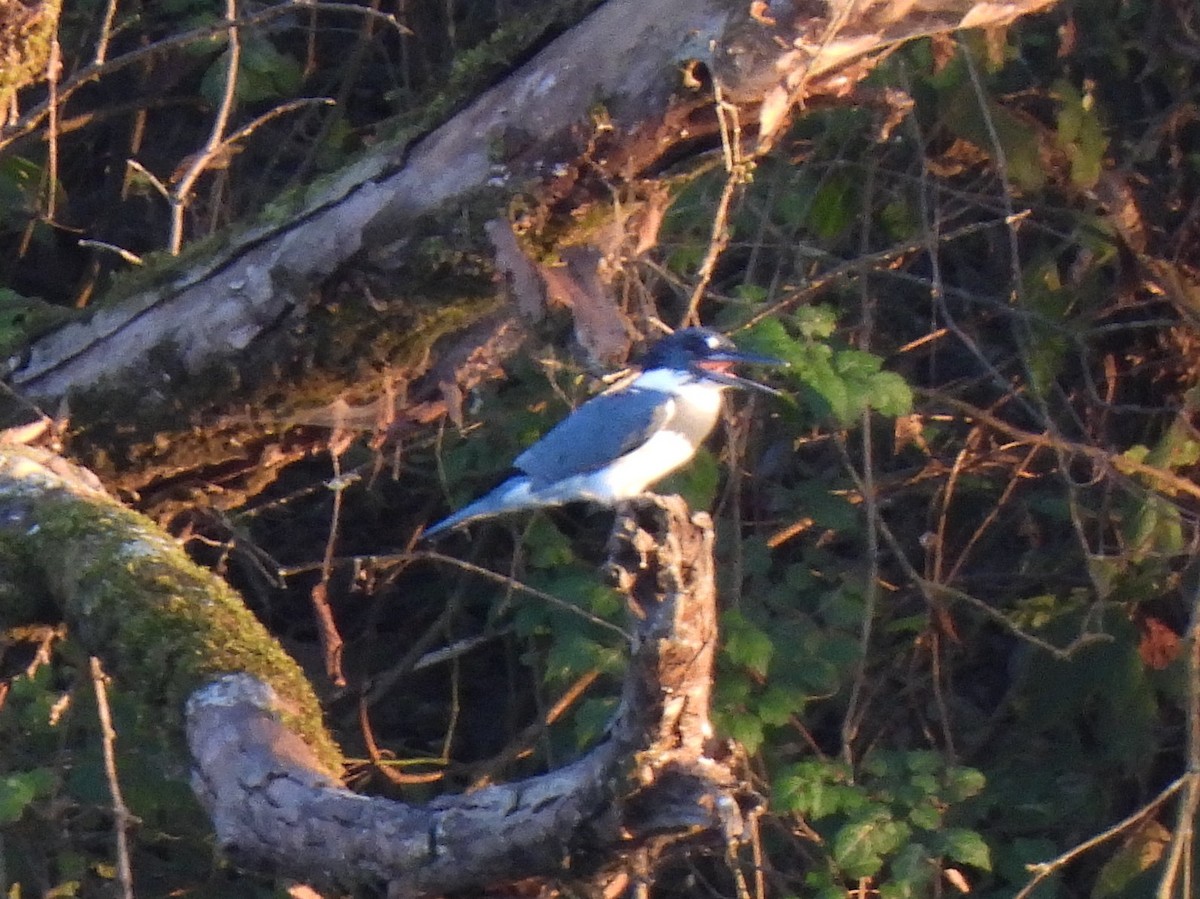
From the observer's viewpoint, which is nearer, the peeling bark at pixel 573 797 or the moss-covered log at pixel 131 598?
the peeling bark at pixel 573 797

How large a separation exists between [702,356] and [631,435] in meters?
0.20

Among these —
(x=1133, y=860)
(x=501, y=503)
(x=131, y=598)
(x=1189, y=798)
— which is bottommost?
(x=1133, y=860)

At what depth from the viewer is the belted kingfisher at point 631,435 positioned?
9.76 ft

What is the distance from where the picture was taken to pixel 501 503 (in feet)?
10.1

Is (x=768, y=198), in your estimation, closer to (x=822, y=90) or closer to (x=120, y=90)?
(x=822, y=90)

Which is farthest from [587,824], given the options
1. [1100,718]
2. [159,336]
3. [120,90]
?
[120,90]

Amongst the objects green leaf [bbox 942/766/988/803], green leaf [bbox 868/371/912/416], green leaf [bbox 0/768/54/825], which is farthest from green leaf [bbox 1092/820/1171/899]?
green leaf [bbox 0/768/54/825]

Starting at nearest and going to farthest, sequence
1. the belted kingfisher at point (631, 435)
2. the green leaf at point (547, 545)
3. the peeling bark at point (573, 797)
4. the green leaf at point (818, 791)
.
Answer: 1. the peeling bark at point (573, 797)
2. the green leaf at point (818, 791)
3. the belted kingfisher at point (631, 435)
4. the green leaf at point (547, 545)

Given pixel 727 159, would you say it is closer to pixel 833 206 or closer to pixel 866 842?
pixel 833 206

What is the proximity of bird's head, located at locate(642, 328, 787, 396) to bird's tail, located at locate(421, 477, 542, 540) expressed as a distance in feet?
1.18

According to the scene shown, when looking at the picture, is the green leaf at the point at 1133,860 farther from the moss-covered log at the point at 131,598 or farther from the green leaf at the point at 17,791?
the green leaf at the point at 17,791

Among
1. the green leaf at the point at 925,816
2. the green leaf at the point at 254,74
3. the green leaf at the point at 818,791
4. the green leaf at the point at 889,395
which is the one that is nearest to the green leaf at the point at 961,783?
the green leaf at the point at 925,816

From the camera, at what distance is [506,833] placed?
63.7 inches

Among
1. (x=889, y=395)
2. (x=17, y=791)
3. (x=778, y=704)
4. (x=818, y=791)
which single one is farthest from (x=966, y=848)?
(x=17, y=791)
